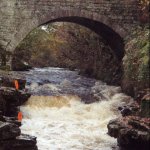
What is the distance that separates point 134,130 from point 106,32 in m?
10.8

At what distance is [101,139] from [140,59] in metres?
4.01

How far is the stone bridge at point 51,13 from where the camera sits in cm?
1747

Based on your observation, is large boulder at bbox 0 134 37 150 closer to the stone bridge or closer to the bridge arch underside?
the stone bridge

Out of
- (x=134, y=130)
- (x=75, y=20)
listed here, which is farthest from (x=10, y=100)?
(x=75, y=20)

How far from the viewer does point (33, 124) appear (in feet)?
39.3

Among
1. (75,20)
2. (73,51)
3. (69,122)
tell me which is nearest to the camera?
(69,122)

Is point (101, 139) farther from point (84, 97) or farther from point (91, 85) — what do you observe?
point (91, 85)

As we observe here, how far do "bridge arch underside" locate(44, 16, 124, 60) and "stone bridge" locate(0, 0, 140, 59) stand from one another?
46 cm

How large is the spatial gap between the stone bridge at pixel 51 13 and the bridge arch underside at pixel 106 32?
46cm

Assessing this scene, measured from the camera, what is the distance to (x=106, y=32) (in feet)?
64.8

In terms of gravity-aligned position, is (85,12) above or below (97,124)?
above

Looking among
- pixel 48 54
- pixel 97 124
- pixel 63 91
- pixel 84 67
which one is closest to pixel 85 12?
pixel 63 91

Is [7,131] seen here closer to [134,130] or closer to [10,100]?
[134,130]

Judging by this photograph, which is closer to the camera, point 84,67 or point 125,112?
point 125,112
